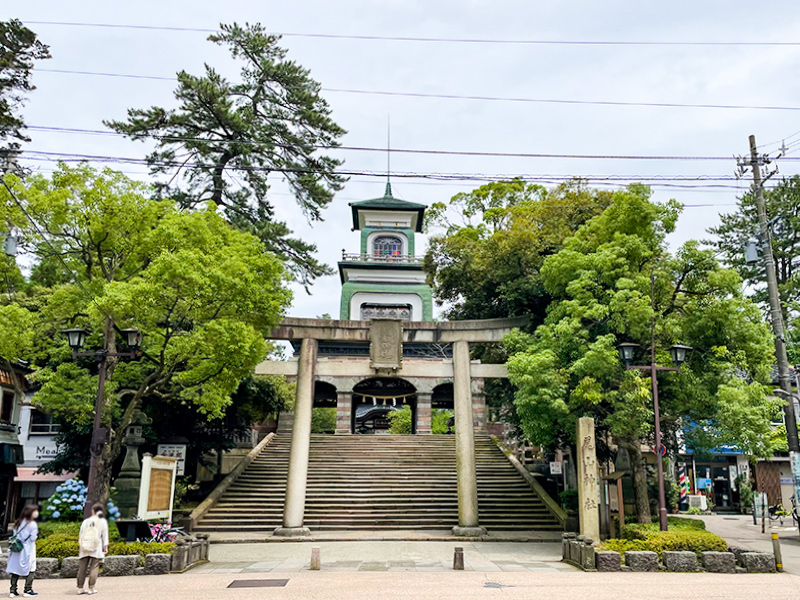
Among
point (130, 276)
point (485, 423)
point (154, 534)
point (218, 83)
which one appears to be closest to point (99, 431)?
point (154, 534)

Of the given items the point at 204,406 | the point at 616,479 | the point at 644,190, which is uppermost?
the point at 644,190

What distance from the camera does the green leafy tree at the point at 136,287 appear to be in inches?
639

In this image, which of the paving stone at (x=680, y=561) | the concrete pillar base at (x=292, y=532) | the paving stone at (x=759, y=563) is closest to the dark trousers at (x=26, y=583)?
the concrete pillar base at (x=292, y=532)

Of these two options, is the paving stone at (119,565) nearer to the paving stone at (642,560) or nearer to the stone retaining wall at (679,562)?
the stone retaining wall at (679,562)

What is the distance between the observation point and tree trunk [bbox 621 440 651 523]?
18203 mm

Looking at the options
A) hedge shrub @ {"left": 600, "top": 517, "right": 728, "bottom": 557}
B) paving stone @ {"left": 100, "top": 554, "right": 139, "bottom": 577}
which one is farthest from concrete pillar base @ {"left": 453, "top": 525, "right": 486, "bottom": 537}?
paving stone @ {"left": 100, "top": 554, "right": 139, "bottom": 577}

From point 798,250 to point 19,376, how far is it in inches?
1428

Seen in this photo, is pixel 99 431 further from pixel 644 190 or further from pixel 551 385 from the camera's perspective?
pixel 644 190

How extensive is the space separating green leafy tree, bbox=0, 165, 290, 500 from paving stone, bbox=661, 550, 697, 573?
10922mm

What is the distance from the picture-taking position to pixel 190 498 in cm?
2403

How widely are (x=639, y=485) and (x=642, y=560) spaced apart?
5.35m

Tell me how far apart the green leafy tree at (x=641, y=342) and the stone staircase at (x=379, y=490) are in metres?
5.00

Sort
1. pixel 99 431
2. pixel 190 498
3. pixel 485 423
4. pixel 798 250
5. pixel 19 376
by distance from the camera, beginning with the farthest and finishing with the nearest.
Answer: pixel 485 423 → pixel 798 250 → pixel 19 376 → pixel 190 498 → pixel 99 431

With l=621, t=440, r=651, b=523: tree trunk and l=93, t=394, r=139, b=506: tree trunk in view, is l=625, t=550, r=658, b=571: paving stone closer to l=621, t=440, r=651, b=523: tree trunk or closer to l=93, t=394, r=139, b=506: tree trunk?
l=621, t=440, r=651, b=523: tree trunk
